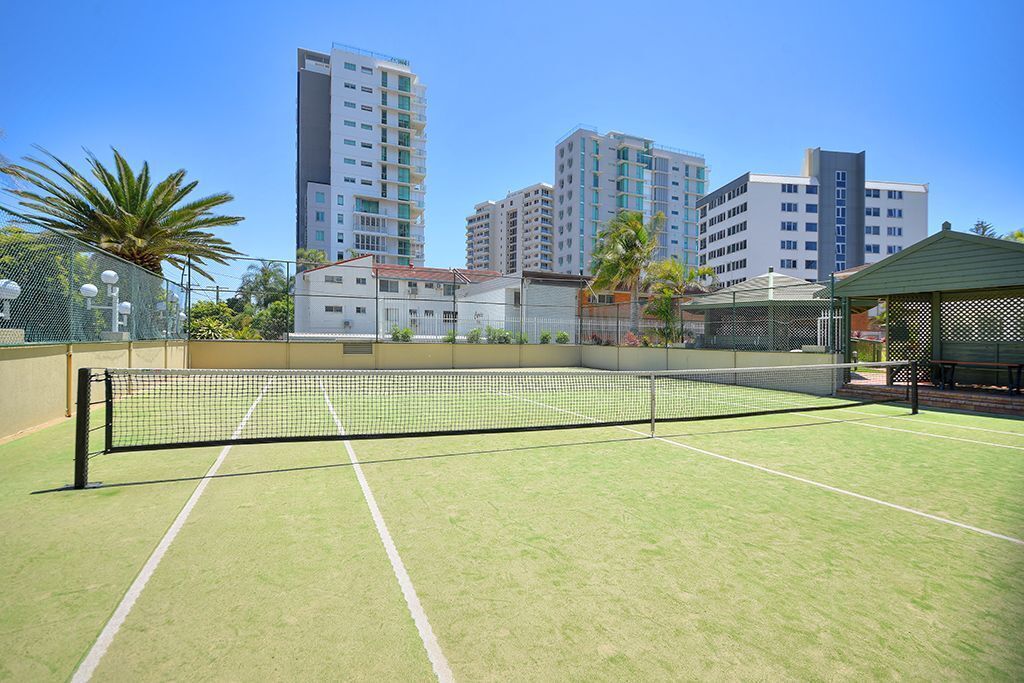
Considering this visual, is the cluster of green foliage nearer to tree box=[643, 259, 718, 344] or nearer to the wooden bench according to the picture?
tree box=[643, 259, 718, 344]

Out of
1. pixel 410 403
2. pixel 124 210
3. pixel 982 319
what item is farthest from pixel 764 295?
pixel 124 210

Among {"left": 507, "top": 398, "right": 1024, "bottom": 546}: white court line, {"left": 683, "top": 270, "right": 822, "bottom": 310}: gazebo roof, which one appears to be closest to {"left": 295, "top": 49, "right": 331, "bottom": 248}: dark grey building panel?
{"left": 683, "top": 270, "right": 822, "bottom": 310}: gazebo roof

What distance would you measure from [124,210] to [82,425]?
17644mm

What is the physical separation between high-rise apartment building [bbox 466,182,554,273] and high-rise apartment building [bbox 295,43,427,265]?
130 ft

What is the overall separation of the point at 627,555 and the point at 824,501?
2.79 metres

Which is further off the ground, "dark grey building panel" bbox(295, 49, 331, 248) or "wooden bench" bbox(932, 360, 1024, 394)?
"dark grey building panel" bbox(295, 49, 331, 248)

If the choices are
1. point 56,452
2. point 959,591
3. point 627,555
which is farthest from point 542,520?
point 56,452

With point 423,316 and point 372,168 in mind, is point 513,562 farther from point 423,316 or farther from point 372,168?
point 372,168

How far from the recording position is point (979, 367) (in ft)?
49.7

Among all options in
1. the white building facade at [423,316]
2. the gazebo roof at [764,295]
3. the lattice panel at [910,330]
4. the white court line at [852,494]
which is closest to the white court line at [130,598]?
the white court line at [852,494]

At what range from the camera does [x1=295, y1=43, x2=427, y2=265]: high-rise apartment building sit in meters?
75.0

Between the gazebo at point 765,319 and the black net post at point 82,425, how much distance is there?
59.2ft

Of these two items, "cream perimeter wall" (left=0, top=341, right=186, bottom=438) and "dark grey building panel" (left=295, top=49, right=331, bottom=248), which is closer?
"cream perimeter wall" (left=0, top=341, right=186, bottom=438)

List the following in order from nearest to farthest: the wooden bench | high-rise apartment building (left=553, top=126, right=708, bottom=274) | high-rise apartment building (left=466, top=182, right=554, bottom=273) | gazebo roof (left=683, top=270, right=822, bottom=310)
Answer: the wooden bench, gazebo roof (left=683, top=270, right=822, bottom=310), high-rise apartment building (left=553, top=126, right=708, bottom=274), high-rise apartment building (left=466, top=182, right=554, bottom=273)
